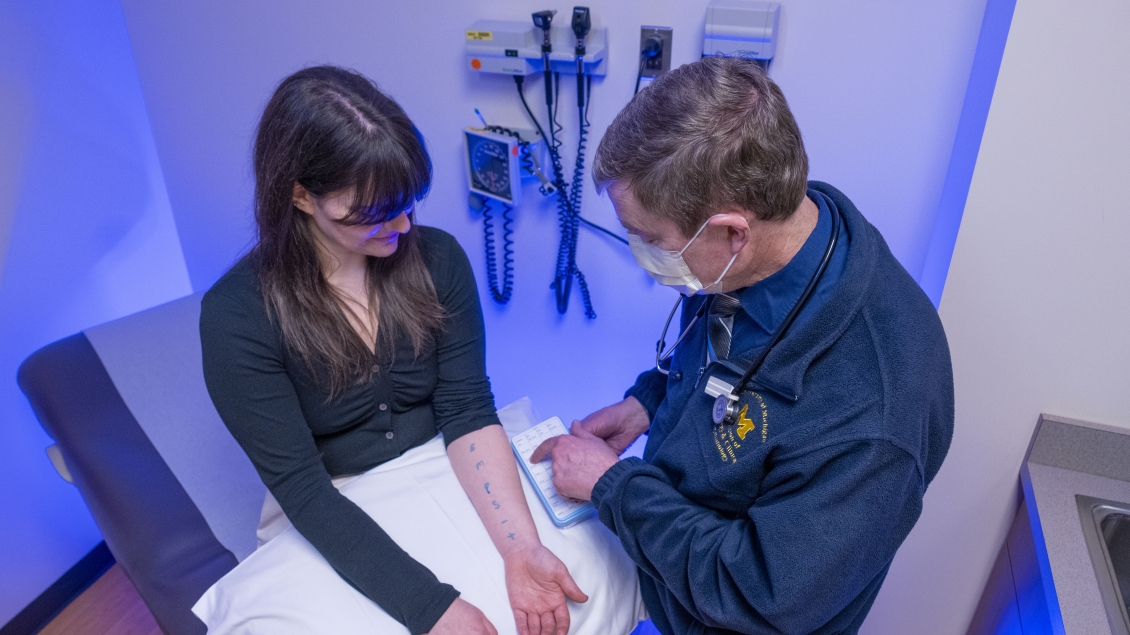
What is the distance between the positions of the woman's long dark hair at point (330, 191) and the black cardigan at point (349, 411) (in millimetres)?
32

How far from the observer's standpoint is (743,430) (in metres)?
0.95

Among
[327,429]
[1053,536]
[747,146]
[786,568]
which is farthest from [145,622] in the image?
[1053,536]

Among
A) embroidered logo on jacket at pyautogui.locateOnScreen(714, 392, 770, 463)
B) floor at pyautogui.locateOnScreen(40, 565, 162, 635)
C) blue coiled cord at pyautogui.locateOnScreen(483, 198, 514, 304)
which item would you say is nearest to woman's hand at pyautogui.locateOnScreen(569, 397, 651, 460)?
embroidered logo on jacket at pyautogui.locateOnScreen(714, 392, 770, 463)

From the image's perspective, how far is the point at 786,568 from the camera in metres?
0.84

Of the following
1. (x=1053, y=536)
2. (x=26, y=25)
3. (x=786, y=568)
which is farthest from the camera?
(x=26, y=25)

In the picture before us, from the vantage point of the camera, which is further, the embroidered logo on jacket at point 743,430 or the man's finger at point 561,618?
the man's finger at point 561,618

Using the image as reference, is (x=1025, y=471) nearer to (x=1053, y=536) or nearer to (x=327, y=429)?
(x=1053, y=536)

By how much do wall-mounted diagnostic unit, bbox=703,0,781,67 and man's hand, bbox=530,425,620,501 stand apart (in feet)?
2.72

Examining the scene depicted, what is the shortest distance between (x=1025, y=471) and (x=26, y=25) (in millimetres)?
2497

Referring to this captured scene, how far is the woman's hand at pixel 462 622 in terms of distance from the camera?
1040 millimetres

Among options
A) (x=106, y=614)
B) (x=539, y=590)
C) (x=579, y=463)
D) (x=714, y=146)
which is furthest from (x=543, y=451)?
(x=106, y=614)

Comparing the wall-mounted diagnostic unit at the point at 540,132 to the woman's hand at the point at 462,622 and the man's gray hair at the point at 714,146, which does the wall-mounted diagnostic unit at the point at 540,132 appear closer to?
the man's gray hair at the point at 714,146

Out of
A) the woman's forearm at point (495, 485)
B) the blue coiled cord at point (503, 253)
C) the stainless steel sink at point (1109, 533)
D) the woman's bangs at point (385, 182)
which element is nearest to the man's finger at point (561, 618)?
the woman's forearm at point (495, 485)

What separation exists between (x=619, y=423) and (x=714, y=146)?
0.64 m
